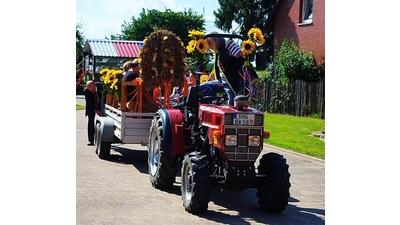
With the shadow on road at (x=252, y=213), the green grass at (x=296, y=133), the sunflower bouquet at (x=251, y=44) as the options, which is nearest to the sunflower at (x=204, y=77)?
the sunflower bouquet at (x=251, y=44)

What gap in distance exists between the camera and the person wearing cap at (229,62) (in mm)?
7410

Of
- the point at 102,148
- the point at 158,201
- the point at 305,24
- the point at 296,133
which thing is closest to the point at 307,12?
the point at 305,24

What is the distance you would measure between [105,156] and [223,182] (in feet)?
14.8

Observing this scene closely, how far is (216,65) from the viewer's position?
7699 millimetres

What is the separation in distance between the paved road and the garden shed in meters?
4.52

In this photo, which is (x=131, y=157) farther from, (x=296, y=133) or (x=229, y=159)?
(x=229, y=159)

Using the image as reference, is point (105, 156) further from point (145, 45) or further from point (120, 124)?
point (145, 45)

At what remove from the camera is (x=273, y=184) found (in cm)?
709

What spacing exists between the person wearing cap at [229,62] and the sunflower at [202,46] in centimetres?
5

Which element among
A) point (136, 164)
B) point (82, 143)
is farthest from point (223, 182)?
point (82, 143)

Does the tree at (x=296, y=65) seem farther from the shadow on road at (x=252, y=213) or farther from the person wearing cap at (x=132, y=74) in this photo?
the shadow on road at (x=252, y=213)

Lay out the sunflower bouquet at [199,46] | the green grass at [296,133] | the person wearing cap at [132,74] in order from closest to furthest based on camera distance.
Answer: the sunflower bouquet at [199,46], the person wearing cap at [132,74], the green grass at [296,133]

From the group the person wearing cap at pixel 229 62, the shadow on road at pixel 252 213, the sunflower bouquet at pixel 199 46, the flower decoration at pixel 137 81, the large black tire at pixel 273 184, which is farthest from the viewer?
the flower decoration at pixel 137 81

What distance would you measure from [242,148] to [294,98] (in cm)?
570
